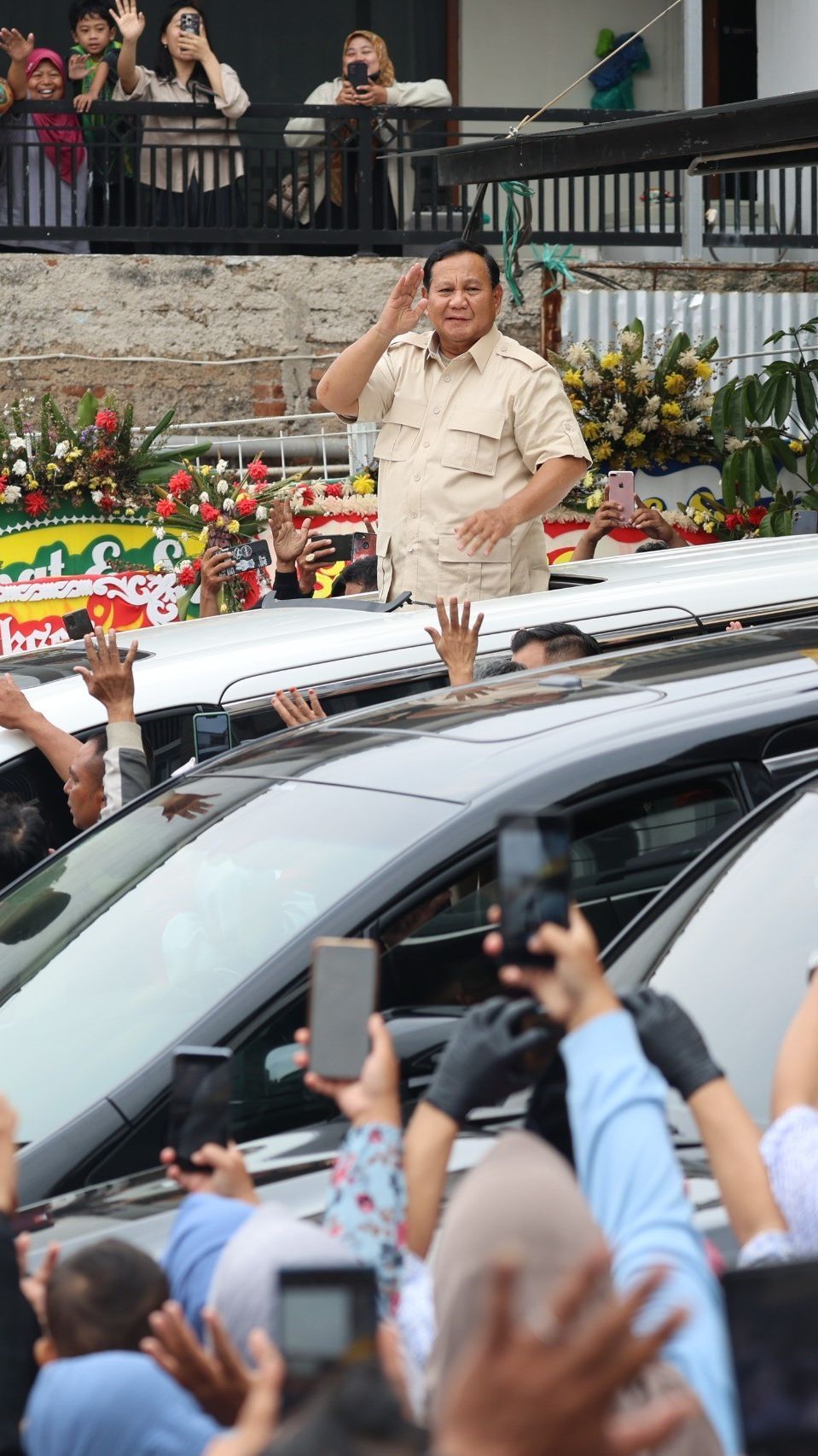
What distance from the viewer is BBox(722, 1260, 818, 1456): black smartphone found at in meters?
1.85

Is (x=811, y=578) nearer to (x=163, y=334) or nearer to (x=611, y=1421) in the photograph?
(x=611, y=1421)

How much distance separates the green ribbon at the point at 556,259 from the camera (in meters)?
11.1

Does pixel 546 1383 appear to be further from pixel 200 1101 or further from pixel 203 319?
pixel 203 319

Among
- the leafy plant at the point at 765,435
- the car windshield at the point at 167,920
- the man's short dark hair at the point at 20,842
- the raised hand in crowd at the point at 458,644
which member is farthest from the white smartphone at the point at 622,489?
the car windshield at the point at 167,920

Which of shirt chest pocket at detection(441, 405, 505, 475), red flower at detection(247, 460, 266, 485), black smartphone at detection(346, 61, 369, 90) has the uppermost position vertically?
black smartphone at detection(346, 61, 369, 90)

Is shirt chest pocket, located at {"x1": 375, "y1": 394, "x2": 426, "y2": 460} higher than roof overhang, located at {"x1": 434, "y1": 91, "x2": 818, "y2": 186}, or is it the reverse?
roof overhang, located at {"x1": 434, "y1": 91, "x2": 818, "y2": 186}

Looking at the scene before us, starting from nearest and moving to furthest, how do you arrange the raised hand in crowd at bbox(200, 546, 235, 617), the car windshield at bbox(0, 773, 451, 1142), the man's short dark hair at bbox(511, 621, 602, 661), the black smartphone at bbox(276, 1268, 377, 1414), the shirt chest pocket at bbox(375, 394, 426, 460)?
the black smartphone at bbox(276, 1268, 377, 1414)
the car windshield at bbox(0, 773, 451, 1142)
the man's short dark hair at bbox(511, 621, 602, 661)
the shirt chest pocket at bbox(375, 394, 426, 460)
the raised hand in crowd at bbox(200, 546, 235, 617)

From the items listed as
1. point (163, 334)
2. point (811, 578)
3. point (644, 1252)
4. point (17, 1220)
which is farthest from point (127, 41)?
point (644, 1252)

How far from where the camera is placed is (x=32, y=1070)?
3.43 metres

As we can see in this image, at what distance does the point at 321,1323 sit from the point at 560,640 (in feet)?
11.9

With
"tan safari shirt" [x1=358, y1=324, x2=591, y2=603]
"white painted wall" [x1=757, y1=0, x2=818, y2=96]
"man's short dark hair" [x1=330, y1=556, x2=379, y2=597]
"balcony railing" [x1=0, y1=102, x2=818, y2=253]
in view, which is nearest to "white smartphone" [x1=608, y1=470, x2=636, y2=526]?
"man's short dark hair" [x1=330, y1=556, x2=379, y2=597]

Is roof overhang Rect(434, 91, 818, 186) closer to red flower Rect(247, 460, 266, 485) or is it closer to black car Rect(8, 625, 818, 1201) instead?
red flower Rect(247, 460, 266, 485)

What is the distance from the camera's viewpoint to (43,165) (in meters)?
11.5

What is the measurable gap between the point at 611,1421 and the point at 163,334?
10.5 metres
